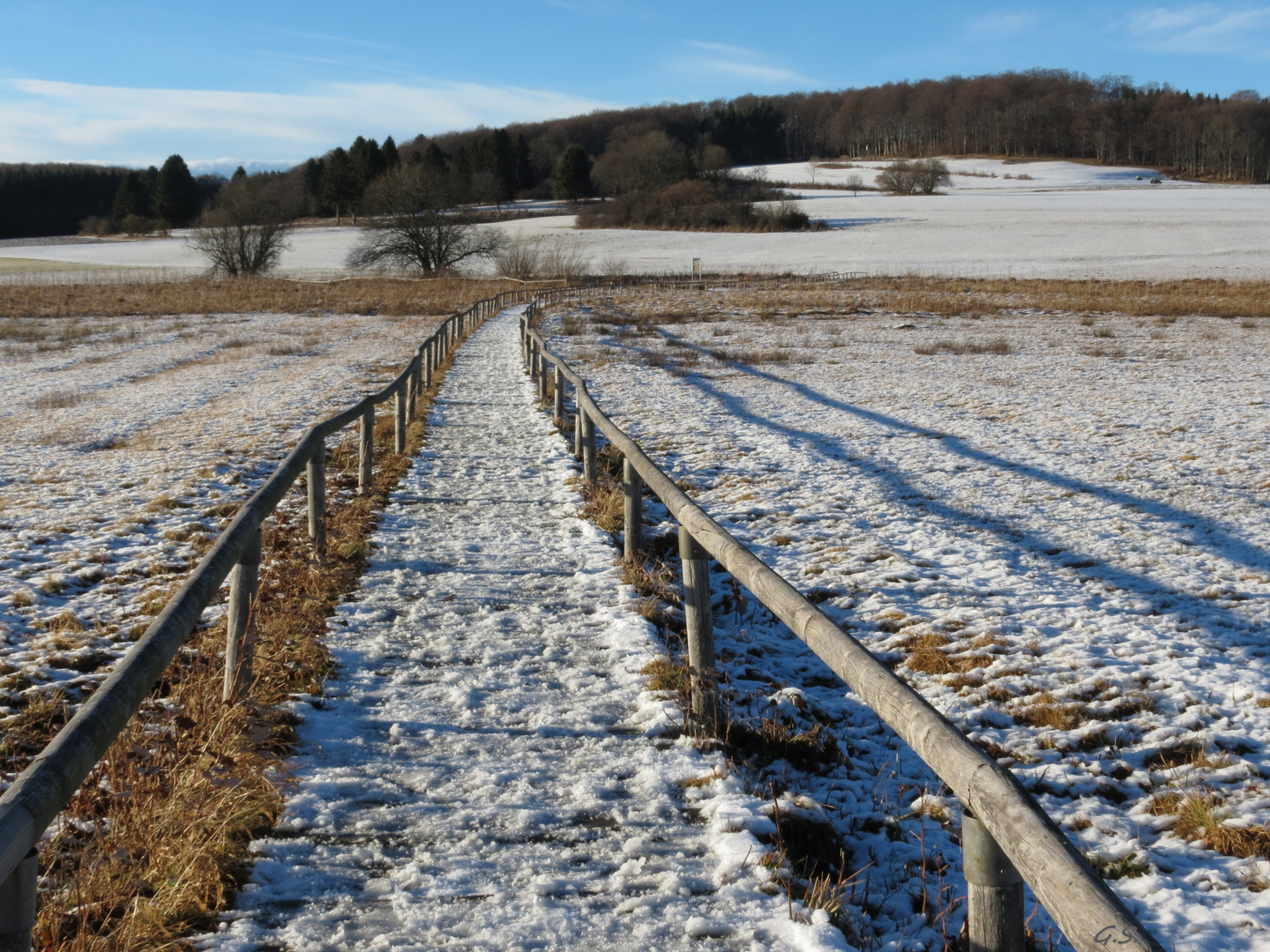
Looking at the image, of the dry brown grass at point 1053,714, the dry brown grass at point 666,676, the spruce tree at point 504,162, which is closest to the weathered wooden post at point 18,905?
the dry brown grass at point 666,676

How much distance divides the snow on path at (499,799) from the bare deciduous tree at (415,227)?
6037 cm

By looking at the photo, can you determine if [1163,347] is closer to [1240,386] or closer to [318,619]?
[1240,386]

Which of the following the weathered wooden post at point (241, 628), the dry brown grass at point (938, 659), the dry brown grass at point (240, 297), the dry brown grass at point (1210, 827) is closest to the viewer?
the dry brown grass at point (1210, 827)

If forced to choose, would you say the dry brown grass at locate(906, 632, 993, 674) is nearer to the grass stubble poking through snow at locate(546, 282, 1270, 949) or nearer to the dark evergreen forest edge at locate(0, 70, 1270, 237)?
the grass stubble poking through snow at locate(546, 282, 1270, 949)

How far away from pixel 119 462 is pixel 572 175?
113m

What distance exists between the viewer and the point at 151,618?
249 inches

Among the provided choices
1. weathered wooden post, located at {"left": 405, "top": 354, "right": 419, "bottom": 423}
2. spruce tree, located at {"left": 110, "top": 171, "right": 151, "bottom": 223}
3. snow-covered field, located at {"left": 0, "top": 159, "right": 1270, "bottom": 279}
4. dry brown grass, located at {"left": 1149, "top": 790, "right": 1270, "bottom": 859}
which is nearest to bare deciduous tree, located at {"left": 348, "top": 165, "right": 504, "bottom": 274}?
snow-covered field, located at {"left": 0, "top": 159, "right": 1270, "bottom": 279}

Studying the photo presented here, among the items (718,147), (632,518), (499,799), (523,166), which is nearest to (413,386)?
(632,518)

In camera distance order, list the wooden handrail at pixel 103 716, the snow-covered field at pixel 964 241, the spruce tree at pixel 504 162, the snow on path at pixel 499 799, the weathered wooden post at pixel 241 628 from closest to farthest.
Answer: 1. the wooden handrail at pixel 103 716
2. the snow on path at pixel 499 799
3. the weathered wooden post at pixel 241 628
4. the snow-covered field at pixel 964 241
5. the spruce tree at pixel 504 162

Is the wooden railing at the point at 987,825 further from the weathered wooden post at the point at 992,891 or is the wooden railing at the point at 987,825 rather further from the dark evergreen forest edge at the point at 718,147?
the dark evergreen forest edge at the point at 718,147

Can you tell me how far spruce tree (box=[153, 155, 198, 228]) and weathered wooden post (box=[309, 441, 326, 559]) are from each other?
122214 millimetres

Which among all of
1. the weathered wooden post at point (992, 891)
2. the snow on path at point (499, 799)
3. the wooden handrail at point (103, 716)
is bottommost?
the snow on path at point (499, 799)

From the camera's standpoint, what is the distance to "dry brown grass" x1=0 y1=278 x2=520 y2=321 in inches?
1647

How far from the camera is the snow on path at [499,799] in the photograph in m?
3.08
